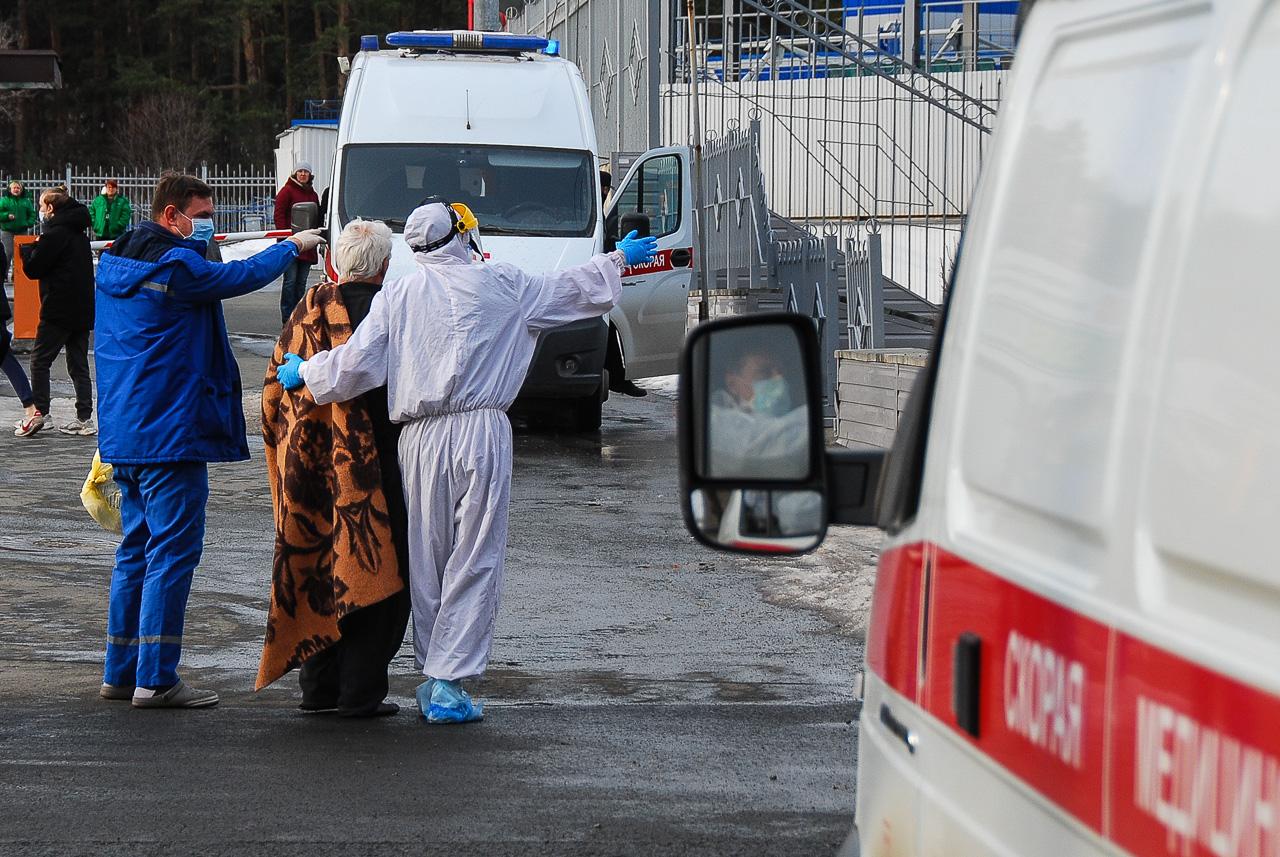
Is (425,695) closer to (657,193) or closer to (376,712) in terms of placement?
(376,712)

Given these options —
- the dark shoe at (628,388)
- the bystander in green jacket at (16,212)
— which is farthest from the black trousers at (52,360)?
the bystander in green jacket at (16,212)

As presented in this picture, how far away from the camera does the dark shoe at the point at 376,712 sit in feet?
20.3

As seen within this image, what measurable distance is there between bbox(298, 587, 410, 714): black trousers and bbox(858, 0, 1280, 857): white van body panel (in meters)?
3.91

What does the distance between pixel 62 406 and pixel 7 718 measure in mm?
10087

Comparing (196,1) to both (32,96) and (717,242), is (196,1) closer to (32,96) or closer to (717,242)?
(32,96)

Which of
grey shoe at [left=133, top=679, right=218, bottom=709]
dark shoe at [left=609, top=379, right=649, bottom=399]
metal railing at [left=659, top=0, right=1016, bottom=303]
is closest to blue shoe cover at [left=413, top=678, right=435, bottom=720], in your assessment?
grey shoe at [left=133, top=679, right=218, bottom=709]

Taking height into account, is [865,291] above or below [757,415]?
below

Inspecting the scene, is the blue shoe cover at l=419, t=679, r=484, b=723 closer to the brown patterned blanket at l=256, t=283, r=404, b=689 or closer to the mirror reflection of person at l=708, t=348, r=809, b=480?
the brown patterned blanket at l=256, t=283, r=404, b=689

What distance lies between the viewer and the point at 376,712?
624 centimetres

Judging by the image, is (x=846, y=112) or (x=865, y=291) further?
(x=846, y=112)

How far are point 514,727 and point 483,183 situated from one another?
27.4 ft

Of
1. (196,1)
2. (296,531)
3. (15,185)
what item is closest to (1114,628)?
(296,531)

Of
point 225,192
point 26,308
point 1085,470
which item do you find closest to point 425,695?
point 1085,470

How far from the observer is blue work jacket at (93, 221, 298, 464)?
6.26 metres
